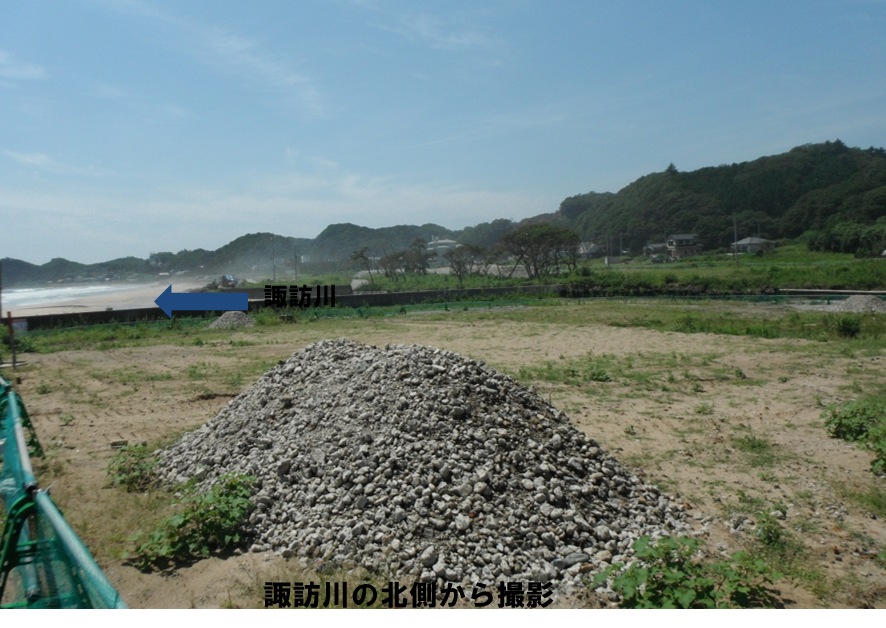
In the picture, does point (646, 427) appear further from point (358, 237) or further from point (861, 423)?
point (358, 237)

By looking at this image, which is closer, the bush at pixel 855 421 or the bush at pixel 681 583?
the bush at pixel 681 583

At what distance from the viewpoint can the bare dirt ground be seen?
4.23 metres

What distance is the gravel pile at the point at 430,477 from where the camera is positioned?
13.7 feet

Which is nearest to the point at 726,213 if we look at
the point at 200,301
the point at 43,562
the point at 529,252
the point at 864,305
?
the point at 529,252

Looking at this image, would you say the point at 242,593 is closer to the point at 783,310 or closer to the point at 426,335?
the point at 426,335

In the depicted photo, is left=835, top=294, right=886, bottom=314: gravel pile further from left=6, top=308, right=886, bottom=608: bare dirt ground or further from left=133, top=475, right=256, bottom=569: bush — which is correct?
left=133, top=475, right=256, bottom=569: bush

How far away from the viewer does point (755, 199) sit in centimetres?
8512

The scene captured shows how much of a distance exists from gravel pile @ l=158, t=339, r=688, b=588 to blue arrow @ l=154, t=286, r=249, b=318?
19.0m

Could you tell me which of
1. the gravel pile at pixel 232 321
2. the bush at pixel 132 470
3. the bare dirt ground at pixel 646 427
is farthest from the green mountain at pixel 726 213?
the bush at pixel 132 470

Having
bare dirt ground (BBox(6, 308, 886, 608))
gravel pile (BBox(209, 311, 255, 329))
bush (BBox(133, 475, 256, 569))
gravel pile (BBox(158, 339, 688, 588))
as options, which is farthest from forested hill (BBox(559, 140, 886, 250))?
bush (BBox(133, 475, 256, 569))

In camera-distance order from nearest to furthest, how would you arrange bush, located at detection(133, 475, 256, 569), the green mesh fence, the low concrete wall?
the green mesh fence < bush, located at detection(133, 475, 256, 569) < the low concrete wall

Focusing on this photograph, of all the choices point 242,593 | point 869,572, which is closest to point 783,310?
point 869,572

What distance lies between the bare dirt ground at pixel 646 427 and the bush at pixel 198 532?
148 millimetres

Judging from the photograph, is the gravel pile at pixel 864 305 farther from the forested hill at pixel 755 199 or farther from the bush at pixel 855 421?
the forested hill at pixel 755 199
